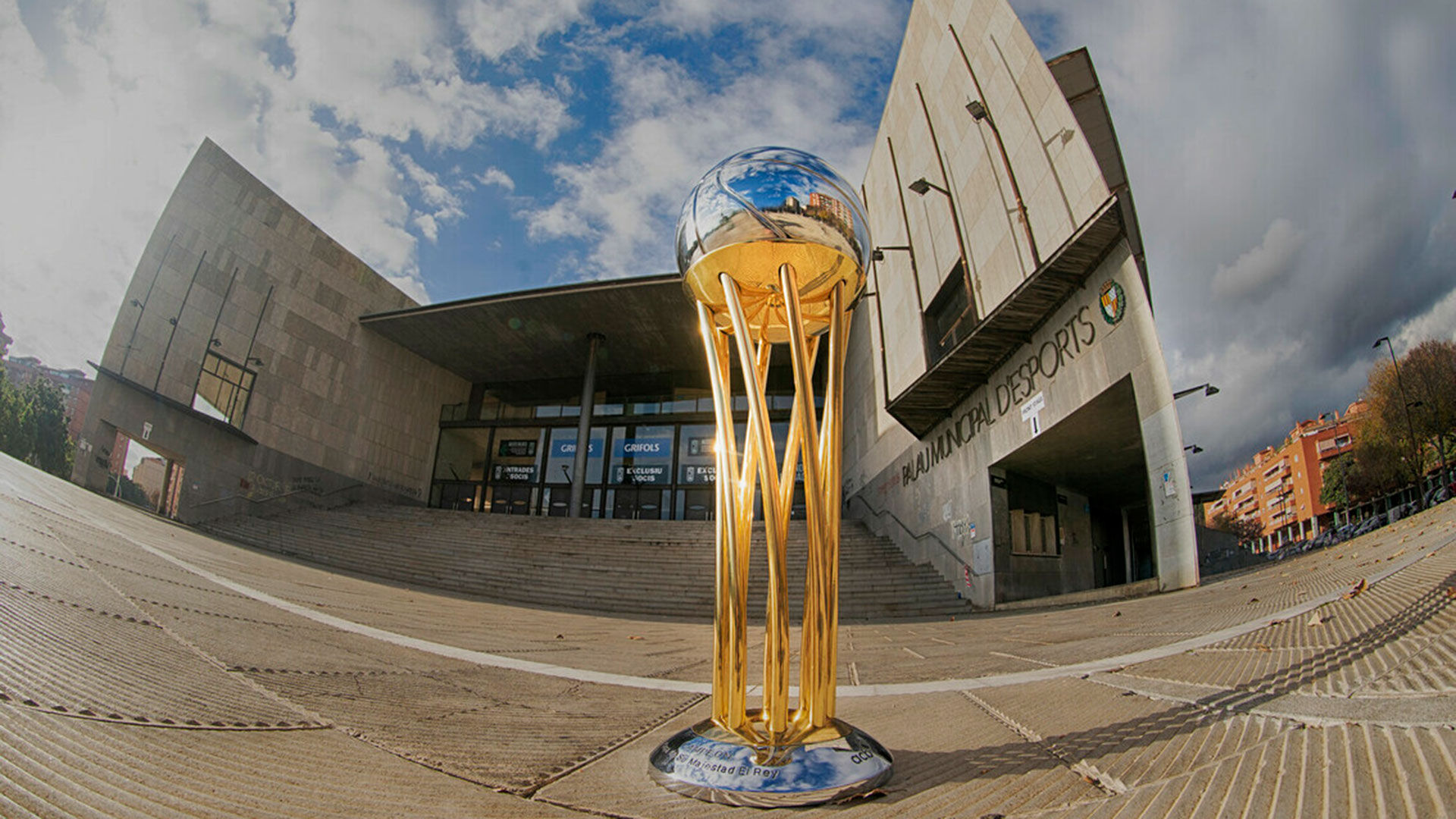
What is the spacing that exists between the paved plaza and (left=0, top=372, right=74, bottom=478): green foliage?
28.3 meters

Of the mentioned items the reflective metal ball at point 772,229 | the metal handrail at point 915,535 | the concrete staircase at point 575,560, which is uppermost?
the reflective metal ball at point 772,229

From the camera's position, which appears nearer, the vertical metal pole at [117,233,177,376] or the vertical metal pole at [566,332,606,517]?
the vertical metal pole at [117,233,177,376]

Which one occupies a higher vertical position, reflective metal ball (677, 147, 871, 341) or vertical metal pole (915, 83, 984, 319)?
vertical metal pole (915, 83, 984, 319)

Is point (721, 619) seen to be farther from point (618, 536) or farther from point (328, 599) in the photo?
point (618, 536)

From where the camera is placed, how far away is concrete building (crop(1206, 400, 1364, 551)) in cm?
6519

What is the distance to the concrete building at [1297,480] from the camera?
6519cm

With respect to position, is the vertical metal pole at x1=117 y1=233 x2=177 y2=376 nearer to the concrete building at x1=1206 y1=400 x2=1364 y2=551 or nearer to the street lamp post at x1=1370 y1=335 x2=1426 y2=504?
the street lamp post at x1=1370 y1=335 x2=1426 y2=504

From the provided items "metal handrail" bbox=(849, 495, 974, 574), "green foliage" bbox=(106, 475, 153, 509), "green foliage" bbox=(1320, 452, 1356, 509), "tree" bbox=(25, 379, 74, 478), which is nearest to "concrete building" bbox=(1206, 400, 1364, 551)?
"green foliage" bbox=(1320, 452, 1356, 509)

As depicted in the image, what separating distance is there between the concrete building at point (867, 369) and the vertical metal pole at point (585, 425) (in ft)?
0.44

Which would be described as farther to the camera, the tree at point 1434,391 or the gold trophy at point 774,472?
the tree at point 1434,391

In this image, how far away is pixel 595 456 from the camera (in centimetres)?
2831

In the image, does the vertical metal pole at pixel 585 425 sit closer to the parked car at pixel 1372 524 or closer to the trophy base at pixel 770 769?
the trophy base at pixel 770 769

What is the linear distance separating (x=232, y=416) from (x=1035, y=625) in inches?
1042

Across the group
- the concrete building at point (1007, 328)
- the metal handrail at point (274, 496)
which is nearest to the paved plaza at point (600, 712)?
the concrete building at point (1007, 328)
